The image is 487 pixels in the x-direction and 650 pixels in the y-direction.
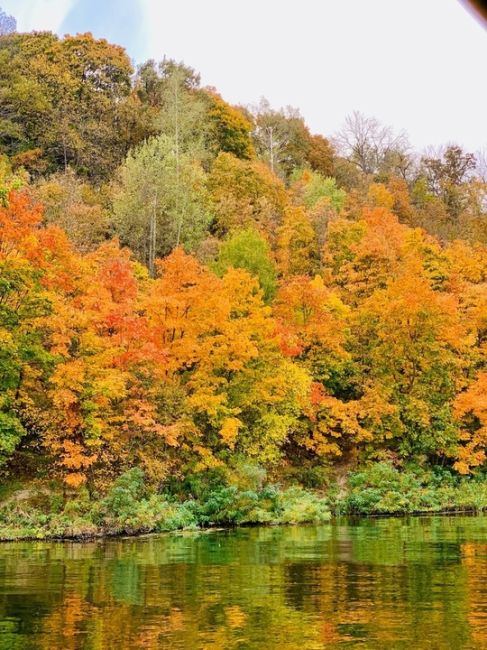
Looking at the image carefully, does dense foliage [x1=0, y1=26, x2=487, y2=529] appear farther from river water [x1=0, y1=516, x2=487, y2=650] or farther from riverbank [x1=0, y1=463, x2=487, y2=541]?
river water [x1=0, y1=516, x2=487, y2=650]

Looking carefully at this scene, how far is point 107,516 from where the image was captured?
32844mm

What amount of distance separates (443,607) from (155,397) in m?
23.9

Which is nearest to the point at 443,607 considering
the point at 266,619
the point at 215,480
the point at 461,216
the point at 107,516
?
the point at 266,619

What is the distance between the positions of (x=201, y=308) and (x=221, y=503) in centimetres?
920

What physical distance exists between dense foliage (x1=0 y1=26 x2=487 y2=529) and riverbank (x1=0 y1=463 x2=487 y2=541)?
223mm

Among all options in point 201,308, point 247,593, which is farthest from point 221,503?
point 247,593

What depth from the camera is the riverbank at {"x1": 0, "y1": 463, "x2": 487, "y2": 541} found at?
1286 inches

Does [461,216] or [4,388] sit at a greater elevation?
[461,216]

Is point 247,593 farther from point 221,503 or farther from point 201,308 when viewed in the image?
point 201,308

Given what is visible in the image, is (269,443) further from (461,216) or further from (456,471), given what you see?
(461,216)

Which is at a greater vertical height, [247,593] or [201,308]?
[201,308]

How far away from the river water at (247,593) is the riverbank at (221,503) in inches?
80.7

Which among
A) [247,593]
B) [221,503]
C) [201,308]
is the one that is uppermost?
[201,308]

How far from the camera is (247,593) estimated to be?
60.2ft
